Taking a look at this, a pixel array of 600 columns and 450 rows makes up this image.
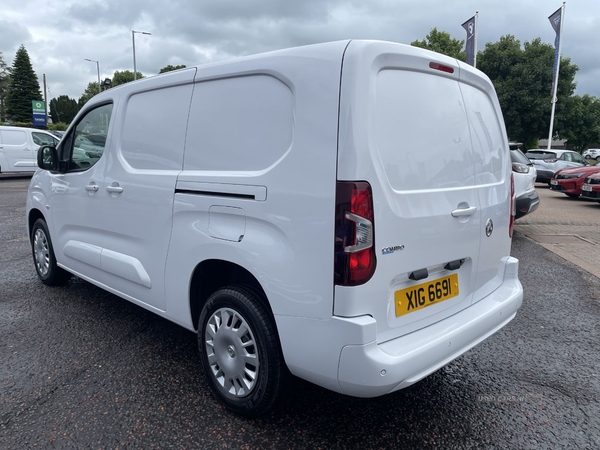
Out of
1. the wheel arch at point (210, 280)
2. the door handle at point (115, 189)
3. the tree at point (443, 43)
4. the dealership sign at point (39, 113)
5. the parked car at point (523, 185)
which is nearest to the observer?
the wheel arch at point (210, 280)

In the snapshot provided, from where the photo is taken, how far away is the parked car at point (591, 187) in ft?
39.3

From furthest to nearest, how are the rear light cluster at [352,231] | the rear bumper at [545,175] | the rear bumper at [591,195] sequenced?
1. the rear bumper at [545,175]
2. the rear bumper at [591,195]
3. the rear light cluster at [352,231]

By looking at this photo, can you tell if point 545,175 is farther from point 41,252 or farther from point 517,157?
point 41,252

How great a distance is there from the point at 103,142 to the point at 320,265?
2400mm

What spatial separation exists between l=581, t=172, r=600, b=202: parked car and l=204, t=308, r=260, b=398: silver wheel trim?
12314 millimetres

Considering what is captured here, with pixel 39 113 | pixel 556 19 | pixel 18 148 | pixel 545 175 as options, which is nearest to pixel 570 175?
pixel 545 175

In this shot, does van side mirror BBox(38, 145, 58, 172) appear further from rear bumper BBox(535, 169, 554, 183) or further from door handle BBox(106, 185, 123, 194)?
rear bumper BBox(535, 169, 554, 183)

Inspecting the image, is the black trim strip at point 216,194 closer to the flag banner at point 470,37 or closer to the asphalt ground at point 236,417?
the asphalt ground at point 236,417

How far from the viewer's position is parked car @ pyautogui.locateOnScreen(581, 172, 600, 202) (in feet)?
39.3

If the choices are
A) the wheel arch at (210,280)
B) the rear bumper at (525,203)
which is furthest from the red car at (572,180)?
the wheel arch at (210,280)

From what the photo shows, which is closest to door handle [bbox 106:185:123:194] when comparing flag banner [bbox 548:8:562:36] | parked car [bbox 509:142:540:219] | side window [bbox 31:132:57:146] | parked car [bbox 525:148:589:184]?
parked car [bbox 509:142:540:219]

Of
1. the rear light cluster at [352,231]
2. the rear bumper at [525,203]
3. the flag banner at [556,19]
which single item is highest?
the flag banner at [556,19]

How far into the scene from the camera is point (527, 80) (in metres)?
A: 30.3

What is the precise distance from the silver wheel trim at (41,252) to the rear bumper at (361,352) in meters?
3.50
